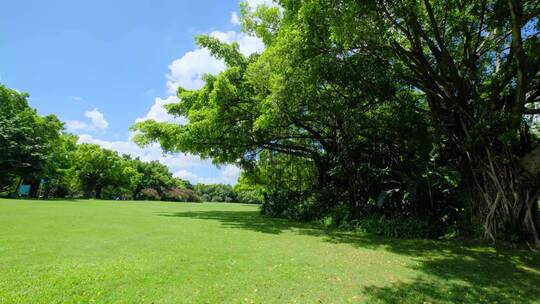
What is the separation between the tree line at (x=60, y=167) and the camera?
78.5 ft

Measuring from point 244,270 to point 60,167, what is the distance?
30.7 metres

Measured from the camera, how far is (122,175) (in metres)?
37.0

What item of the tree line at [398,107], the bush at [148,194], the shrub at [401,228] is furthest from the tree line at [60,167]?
the shrub at [401,228]

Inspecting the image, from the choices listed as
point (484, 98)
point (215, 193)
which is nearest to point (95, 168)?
point (215, 193)

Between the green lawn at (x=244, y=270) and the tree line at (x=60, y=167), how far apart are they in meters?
18.3

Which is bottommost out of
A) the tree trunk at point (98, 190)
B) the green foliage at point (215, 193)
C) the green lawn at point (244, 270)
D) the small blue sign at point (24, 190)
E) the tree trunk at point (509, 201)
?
the green lawn at point (244, 270)

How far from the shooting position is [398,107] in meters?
10.0

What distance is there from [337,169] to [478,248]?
593 cm

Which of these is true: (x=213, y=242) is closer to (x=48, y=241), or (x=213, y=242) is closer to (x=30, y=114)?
(x=48, y=241)

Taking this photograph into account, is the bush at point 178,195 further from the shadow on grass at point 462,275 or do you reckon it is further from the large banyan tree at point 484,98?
the large banyan tree at point 484,98

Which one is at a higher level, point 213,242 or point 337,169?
point 337,169

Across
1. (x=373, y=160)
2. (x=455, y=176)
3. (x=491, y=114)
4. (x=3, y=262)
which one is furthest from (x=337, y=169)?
(x=3, y=262)

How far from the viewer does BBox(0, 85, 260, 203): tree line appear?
2392cm

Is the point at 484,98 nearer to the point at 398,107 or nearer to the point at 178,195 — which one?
the point at 398,107
